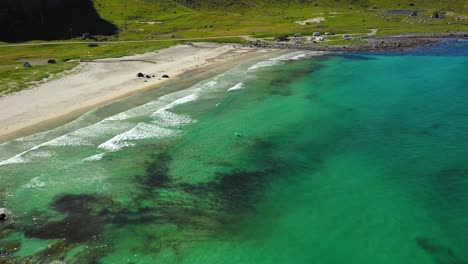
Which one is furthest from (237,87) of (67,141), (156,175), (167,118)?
(156,175)

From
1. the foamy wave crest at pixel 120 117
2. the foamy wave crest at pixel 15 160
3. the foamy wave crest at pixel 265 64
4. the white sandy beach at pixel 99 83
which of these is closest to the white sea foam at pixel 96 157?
the foamy wave crest at pixel 15 160

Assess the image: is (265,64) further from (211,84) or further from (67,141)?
(67,141)

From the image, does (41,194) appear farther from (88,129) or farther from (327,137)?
(327,137)

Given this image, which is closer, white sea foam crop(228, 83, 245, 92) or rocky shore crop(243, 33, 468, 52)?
white sea foam crop(228, 83, 245, 92)

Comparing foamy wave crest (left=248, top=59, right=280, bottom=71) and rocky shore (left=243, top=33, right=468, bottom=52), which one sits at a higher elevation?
rocky shore (left=243, top=33, right=468, bottom=52)

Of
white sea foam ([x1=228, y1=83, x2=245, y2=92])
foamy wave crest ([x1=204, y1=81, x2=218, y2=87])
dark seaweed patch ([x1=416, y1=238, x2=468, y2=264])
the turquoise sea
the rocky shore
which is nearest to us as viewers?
dark seaweed patch ([x1=416, y1=238, x2=468, y2=264])

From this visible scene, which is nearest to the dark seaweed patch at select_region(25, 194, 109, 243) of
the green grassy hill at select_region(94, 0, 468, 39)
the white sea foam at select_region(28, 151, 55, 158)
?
the white sea foam at select_region(28, 151, 55, 158)

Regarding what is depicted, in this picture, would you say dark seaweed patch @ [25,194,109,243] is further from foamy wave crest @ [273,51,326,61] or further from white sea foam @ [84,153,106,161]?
foamy wave crest @ [273,51,326,61]
